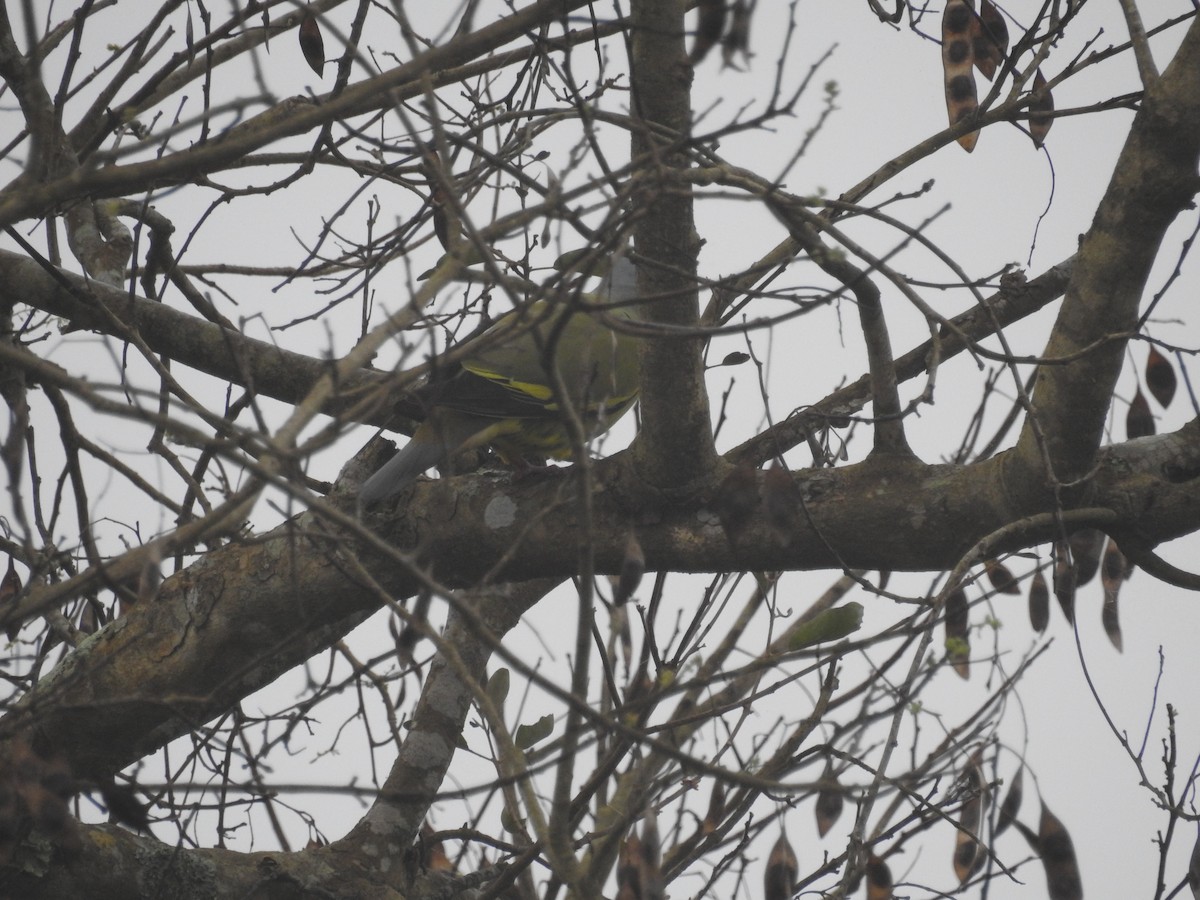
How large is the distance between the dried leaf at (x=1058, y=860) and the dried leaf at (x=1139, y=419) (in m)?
0.94

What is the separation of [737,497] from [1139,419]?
112cm

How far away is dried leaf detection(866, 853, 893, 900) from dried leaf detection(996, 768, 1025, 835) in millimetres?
262

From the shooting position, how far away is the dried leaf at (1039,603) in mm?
2881

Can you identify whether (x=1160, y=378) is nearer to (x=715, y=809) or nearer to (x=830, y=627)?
(x=830, y=627)

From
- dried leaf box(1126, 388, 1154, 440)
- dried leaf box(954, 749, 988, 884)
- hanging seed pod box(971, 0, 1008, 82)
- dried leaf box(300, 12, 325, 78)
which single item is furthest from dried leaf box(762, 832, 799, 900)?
dried leaf box(300, 12, 325, 78)

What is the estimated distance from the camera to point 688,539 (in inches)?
105

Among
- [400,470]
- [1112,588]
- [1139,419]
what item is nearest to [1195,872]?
[1112,588]

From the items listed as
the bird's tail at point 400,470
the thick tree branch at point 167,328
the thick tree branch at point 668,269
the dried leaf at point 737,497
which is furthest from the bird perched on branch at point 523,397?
the dried leaf at point 737,497

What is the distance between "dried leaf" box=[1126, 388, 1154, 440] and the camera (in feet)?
9.25

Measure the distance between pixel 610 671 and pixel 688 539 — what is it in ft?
1.41

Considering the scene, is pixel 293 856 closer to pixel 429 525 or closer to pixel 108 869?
pixel 108 869

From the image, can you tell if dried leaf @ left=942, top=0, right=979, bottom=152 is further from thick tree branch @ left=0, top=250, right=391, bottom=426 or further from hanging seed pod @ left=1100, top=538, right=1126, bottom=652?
Answer: thick tree branch @ left=0, top=250, right=391, bottom=426

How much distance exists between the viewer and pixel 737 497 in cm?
245

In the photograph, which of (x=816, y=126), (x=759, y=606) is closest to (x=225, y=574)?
(x=759, y=606)
